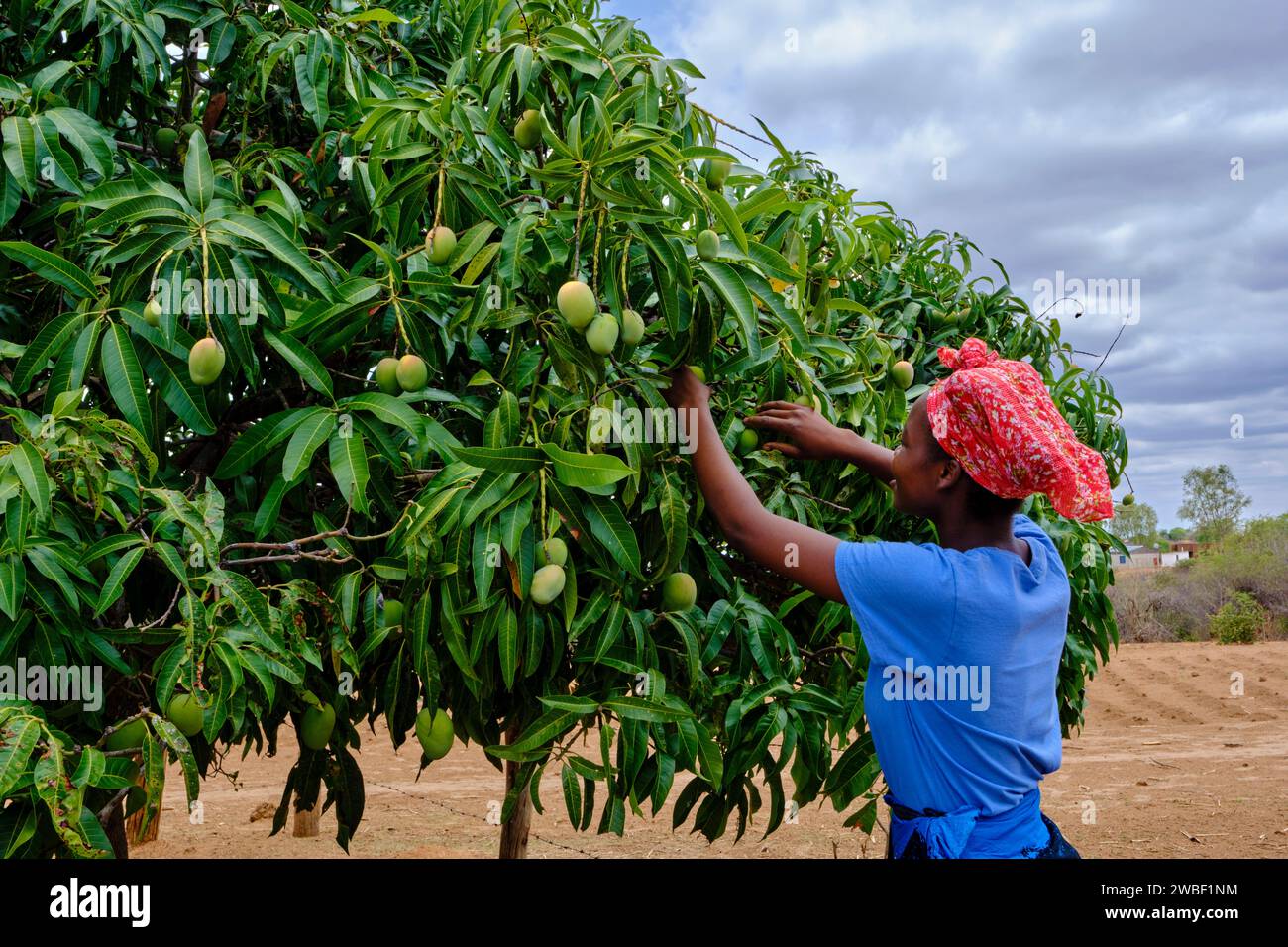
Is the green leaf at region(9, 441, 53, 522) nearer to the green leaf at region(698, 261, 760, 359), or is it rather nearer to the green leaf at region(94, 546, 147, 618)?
the green leaf at region(94, 546, 147, 618)

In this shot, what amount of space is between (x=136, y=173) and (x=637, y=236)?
981 millimetres

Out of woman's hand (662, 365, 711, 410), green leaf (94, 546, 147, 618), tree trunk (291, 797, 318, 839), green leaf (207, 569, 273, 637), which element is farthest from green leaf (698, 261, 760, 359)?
tree trunk (291, 797, 318, 839)

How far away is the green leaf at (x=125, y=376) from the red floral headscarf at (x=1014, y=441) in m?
1.45

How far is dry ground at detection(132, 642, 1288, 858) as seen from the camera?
6676mm

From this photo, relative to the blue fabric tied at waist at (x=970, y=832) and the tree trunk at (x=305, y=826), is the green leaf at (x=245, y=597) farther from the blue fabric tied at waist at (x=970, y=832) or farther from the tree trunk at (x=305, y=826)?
the tree trunk at (x=305, y=826)

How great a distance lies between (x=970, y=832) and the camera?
1.70 m

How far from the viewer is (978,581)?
1683 mm

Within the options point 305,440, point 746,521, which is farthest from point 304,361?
point 746,521

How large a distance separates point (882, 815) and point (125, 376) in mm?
6810

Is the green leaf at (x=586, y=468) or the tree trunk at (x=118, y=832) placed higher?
the green leaf at (x=586, y=468)

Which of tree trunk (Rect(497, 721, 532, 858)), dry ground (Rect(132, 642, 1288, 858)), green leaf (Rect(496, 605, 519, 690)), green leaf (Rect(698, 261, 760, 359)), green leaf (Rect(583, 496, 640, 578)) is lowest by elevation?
dry ground (Rect(132, 642, 1288, 858))

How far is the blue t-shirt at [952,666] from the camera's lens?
66.2 inches

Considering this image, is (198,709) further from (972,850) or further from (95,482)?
(972,850)

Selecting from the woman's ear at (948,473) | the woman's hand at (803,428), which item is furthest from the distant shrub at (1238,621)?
the woman's ear at (948,473)
